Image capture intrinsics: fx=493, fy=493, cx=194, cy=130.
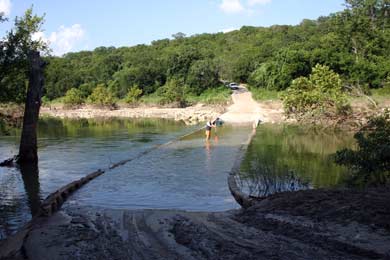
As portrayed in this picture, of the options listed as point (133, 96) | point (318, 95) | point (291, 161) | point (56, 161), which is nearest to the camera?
point (291, 161)

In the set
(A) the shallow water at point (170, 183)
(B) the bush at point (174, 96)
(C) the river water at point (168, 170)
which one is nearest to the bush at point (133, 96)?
(B) the bush at point (174, 96)

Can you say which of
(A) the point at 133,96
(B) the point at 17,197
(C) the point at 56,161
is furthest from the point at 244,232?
(A) the point at 133,96

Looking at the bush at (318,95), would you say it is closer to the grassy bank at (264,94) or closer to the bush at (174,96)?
the grassy bank at (264,94)

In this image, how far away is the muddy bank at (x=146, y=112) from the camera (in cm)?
6303

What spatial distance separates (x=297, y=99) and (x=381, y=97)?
1001cm

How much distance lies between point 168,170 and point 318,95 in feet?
67.8

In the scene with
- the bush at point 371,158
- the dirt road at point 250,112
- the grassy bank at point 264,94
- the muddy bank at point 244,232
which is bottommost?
the muddy bank at point 244,232

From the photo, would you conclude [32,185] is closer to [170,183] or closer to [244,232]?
[170,183]

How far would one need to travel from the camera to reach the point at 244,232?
31.4ft

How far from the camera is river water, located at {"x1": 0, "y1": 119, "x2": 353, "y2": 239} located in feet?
52.1

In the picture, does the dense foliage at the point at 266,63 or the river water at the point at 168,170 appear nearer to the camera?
the river water at the point at 168,170

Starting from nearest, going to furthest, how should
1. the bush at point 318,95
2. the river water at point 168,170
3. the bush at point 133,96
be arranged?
the river water at point 168,170 < the bush at point 318,95 < the bush at point 133,96

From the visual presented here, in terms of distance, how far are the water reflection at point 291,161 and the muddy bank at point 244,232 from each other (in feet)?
13.2

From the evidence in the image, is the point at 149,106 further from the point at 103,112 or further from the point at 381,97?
the point at 381,97
